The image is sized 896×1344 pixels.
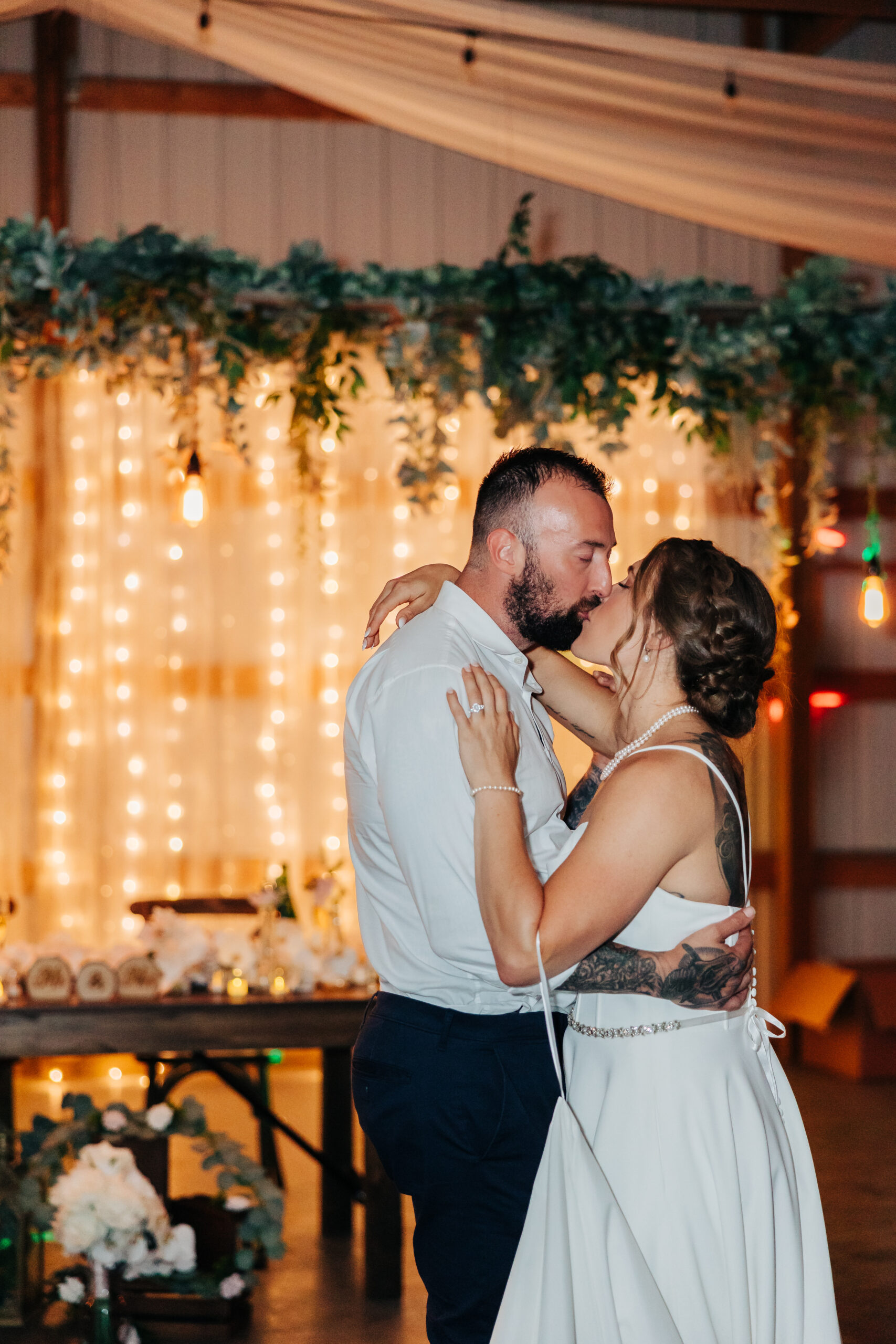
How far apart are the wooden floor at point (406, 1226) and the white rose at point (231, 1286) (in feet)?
0.48

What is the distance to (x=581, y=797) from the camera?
2.21 m

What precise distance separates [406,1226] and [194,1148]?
1195 mm

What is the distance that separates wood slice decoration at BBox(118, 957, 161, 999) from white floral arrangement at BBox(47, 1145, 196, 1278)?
1.58 feet

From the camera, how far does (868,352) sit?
4066 millimetres

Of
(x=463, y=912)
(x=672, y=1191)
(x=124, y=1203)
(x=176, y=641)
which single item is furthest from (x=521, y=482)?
(x=176, y=641)

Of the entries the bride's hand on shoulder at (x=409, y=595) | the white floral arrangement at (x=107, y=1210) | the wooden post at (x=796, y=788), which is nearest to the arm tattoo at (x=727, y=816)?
the bride's hand on shoulder at (x=409, y=595)

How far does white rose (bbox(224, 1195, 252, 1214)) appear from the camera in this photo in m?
3.15

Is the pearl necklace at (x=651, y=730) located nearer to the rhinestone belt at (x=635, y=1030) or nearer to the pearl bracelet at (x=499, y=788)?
the pearl bracelet at (x=499, y=788)

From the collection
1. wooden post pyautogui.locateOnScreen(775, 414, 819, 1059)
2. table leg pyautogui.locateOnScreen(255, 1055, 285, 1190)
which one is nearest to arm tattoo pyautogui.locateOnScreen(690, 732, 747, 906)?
table leg pyautogui.locateOnScreen(255, 1055, 285, 1190)

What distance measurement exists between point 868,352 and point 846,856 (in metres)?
3.38

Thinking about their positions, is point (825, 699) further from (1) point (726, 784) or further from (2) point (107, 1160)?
(1) point (726, 784)

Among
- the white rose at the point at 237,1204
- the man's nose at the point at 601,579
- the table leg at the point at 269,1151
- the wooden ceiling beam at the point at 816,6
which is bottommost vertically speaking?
the table leg at the point at 269,1151

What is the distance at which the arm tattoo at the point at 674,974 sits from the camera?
5.58 feet

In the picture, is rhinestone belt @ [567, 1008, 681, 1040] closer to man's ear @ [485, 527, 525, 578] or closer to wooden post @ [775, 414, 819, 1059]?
man's ear @ [485, 527, 525, 578]
